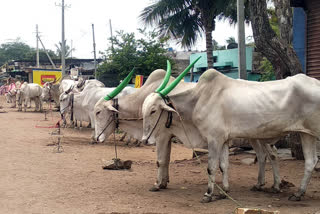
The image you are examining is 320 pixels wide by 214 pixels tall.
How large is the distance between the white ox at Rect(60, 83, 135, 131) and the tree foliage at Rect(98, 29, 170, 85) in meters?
6.69

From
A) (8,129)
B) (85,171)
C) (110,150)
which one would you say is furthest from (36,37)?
(85,171)

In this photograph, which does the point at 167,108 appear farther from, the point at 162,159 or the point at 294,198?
the point at 294,198

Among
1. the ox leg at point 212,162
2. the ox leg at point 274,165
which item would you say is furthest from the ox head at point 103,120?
the ox leg at point 274,165

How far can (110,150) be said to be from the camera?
10.5m

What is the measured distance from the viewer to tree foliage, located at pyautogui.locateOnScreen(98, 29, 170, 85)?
797 inches

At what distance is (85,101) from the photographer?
40.5ft

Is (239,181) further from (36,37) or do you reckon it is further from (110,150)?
(36,37)

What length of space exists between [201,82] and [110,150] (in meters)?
5.08

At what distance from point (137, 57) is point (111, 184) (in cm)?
1436

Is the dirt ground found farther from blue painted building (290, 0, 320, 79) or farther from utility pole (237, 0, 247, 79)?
blue painted building (290, 0, 320, 79)

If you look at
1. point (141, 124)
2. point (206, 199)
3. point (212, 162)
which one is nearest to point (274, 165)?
point (212, 162)

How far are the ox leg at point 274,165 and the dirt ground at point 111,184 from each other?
16cm

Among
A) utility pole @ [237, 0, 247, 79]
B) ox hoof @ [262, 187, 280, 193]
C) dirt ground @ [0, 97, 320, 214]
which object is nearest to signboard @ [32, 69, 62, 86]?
dirt ground @ [0, 97, 320, 214]

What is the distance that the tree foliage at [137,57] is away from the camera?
66.4ft
